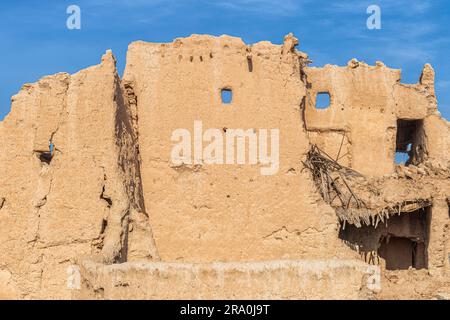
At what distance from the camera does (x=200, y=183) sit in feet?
51.7

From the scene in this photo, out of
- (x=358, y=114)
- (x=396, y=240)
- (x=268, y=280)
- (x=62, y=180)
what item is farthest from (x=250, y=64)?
(x=268, y=280)

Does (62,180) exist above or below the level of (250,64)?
below

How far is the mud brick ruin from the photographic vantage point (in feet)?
45.9

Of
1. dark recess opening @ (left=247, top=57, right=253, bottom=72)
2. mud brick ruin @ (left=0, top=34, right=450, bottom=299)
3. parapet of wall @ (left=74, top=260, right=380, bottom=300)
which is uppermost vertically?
dark recess opening @ (left=247, top=57, right=253, bottom=72)

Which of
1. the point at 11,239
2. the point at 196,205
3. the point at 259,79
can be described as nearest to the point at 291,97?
the point at 259,79

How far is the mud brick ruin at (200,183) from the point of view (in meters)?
14.0

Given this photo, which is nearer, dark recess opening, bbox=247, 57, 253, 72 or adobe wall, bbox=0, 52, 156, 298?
adobe wall, bbox=0, 52, 156, 298

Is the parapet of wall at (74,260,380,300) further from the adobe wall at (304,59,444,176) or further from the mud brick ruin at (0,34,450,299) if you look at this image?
the adobe wall at (304,59,444,176)

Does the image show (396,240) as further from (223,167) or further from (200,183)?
(200,183)

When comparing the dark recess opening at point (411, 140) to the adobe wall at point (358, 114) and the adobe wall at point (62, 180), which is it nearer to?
the adobe wall at point (358, 114)

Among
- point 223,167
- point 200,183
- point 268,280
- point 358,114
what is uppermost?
point 358,114

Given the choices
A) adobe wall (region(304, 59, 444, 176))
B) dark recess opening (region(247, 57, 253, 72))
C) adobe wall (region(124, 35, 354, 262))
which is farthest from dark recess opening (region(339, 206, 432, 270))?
dark recess opening (region(247, 57, 253, 72))
